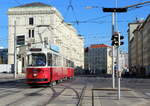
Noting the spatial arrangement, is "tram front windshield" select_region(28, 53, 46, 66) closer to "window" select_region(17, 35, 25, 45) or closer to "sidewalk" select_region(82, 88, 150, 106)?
"sidewalk" select_region(82, 88, 150, 106)

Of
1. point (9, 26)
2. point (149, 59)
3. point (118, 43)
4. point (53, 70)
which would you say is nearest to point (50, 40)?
point (9, 26)

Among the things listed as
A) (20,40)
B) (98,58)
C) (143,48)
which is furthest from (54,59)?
(98,58)

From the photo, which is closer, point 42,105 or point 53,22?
point 42,105

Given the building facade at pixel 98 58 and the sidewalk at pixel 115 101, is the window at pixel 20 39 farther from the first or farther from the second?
the building facade at pixel 98 58

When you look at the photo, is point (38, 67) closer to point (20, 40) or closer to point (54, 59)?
point (54, 59)

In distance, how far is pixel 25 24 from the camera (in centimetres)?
8944

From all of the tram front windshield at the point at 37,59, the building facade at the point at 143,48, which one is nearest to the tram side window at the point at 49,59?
the tram front windshield at the point at 37,59

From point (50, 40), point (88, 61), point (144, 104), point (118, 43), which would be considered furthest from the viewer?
point (88, 61)

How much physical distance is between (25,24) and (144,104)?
3024 inches

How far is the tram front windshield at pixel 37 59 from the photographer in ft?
82.5

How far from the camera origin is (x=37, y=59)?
2533cm

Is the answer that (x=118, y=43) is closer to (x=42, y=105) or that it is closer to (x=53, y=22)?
(x=42, y=105)

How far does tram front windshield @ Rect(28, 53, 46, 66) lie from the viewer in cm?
2514

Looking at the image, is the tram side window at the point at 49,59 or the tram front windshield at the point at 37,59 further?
the tram side window at the point at 49,59
